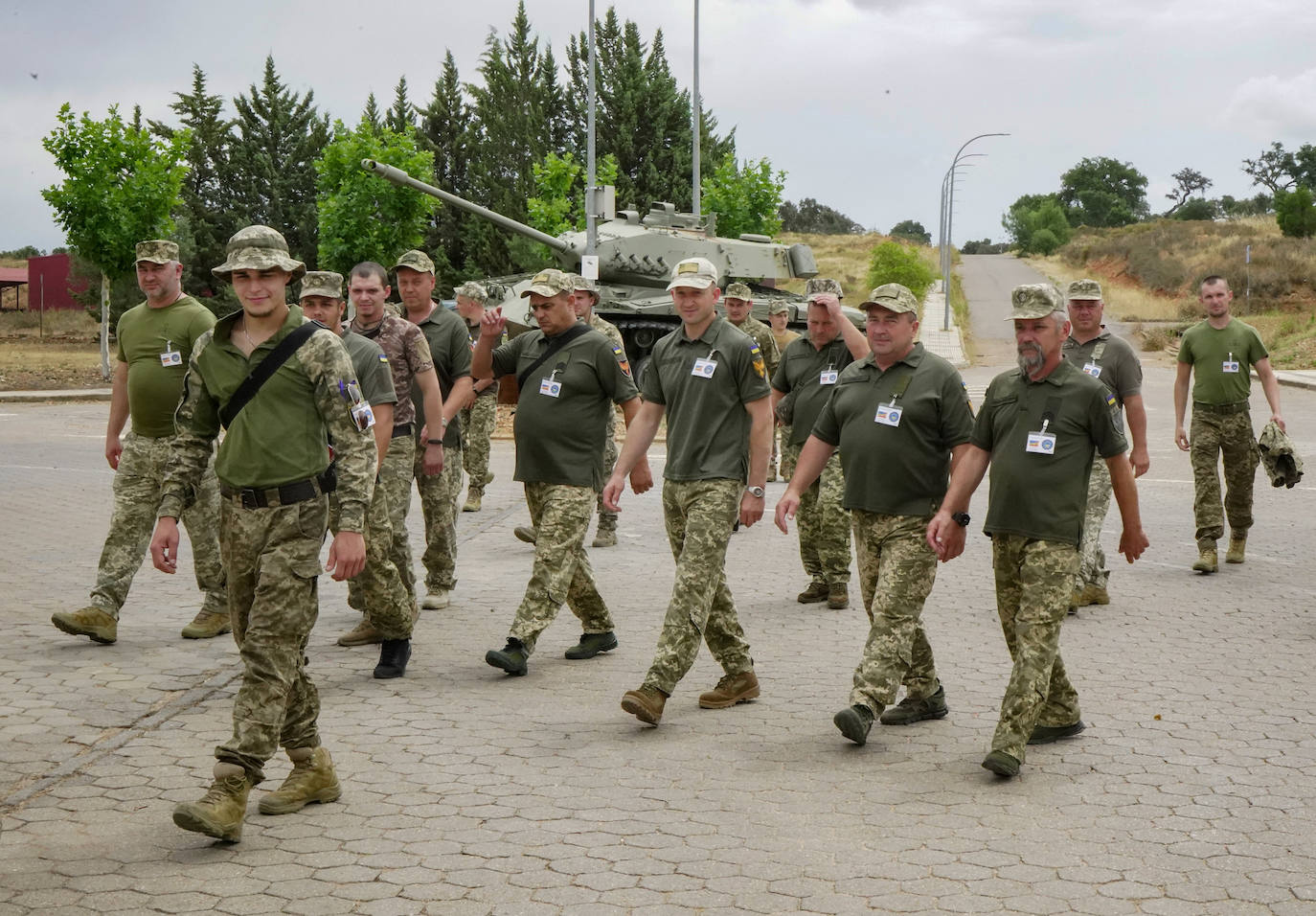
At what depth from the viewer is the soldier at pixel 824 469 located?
9.62m

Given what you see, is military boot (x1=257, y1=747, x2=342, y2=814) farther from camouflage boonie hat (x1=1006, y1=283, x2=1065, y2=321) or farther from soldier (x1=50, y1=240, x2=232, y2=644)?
camouflage boonie hat (x1=1006, y1=283, x2=1065, y2=321)

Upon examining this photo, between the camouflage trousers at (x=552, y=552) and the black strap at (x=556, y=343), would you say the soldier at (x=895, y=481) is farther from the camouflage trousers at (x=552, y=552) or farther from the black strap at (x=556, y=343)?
the black strap at (x=556, y=343)

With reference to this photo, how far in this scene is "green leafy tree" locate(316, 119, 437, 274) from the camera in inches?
1630

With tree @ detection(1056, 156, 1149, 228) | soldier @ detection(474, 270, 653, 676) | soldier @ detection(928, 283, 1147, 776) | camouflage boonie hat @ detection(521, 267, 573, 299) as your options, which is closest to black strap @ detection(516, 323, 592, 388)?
soldier @ detection(474, 270, 653, 676)

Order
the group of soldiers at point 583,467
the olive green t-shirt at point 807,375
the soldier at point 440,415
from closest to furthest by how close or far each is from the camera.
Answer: the group of soldiers at point 583,467
the soldier at point 440,415
the olive green t-shirt at point 807,375

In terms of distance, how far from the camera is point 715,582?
6848 mm

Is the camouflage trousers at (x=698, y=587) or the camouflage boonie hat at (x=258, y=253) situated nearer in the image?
the camouflage boonie hat at (x=258, y=253)

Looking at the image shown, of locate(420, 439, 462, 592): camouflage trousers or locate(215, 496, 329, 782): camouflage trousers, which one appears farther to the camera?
locate(420, 439, 462, 592): camouflage trousers

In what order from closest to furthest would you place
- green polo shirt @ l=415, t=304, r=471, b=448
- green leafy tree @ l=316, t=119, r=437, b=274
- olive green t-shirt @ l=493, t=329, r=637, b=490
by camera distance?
1. olive green t-shirt @ l=493, t=329, r=637, b=490
2. green polo shirt @ l=415, t=304, r=471, b=448
3. green leafy tree @ l=316, t=119, r=437, b=274

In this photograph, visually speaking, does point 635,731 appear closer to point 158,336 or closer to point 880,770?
point 880,770

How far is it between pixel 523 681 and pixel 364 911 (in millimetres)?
3146

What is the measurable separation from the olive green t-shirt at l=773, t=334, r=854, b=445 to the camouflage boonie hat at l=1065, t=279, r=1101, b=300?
145cm

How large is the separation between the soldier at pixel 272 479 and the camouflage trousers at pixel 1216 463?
25.0 ft

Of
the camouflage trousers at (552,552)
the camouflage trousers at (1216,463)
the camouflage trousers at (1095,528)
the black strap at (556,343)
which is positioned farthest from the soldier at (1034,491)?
the camouflage trousers at (1216,463)
